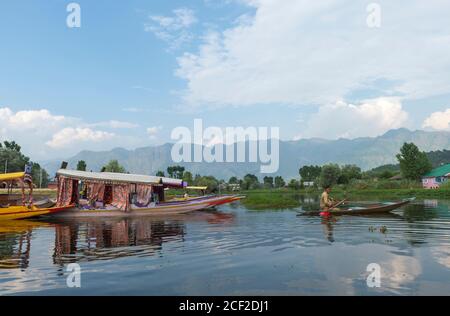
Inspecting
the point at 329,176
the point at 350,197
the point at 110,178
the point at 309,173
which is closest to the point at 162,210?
the point at 110,178

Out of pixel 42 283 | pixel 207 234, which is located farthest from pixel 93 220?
pixel 42 283

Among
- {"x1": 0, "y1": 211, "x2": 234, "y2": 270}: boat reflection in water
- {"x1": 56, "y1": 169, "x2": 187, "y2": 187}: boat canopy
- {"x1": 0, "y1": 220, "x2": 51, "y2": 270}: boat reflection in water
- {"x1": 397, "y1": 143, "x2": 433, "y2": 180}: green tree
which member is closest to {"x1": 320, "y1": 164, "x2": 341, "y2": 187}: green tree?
{"x1": 397, "y1": 143, "x2": 433, "y2": 180}: green tree

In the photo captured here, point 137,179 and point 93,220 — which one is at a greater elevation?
point 137,179

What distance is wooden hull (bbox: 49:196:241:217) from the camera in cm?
2900

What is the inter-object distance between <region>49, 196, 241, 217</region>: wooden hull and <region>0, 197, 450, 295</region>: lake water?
360 inches

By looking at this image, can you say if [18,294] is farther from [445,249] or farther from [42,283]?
[445,249]

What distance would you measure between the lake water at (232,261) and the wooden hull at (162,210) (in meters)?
9.15

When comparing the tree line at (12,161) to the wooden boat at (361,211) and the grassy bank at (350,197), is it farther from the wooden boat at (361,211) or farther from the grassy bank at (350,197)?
the wooden boat at (361,211)

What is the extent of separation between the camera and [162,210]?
30547 millimetres

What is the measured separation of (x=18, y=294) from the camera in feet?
28.3

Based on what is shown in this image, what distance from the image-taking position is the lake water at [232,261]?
8.98m

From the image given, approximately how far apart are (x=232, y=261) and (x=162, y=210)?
63.7ft

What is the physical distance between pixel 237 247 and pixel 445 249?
7578 millimetres

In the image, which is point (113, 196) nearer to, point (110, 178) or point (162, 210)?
point (110, 178)
